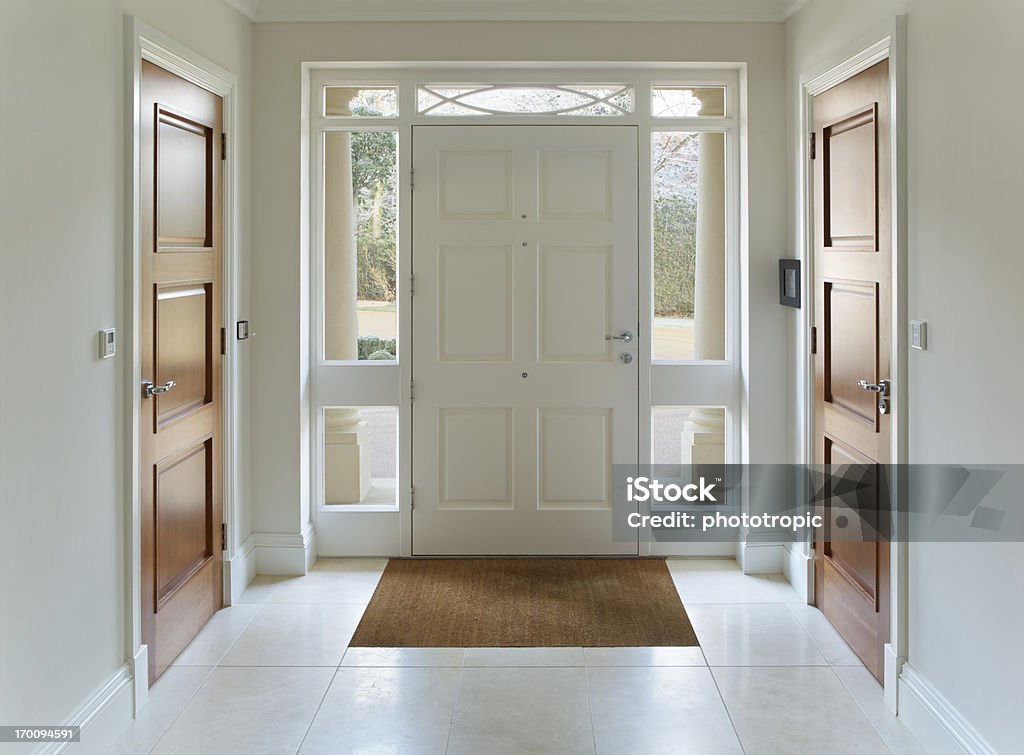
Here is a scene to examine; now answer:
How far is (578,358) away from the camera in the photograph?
15.6 ft

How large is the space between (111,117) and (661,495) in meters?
2.99

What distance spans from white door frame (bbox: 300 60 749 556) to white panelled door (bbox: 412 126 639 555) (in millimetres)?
56

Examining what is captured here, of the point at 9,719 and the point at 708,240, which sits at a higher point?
the point at 708,240

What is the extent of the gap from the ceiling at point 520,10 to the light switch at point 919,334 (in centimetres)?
196

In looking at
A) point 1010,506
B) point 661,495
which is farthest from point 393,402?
point 1010,506

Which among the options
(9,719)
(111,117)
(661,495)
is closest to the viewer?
(9,719)

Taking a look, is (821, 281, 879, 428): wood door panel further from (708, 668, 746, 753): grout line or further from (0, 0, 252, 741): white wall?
(0, 0, 252, 741): white wall

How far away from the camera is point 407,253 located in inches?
185

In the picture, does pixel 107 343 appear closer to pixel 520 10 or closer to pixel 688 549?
pixel 520 10

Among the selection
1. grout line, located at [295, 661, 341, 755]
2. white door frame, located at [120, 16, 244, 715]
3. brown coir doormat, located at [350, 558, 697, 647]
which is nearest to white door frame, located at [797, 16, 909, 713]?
brown coir doormat, located at [350, 558, 697, 647]

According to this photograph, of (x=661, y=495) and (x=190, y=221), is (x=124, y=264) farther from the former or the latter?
(x=661, y=495)

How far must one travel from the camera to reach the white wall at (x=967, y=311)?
247 cm

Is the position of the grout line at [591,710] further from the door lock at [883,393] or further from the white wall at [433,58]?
the white wall at [433,58]

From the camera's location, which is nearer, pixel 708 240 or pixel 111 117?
pixel 111 117
